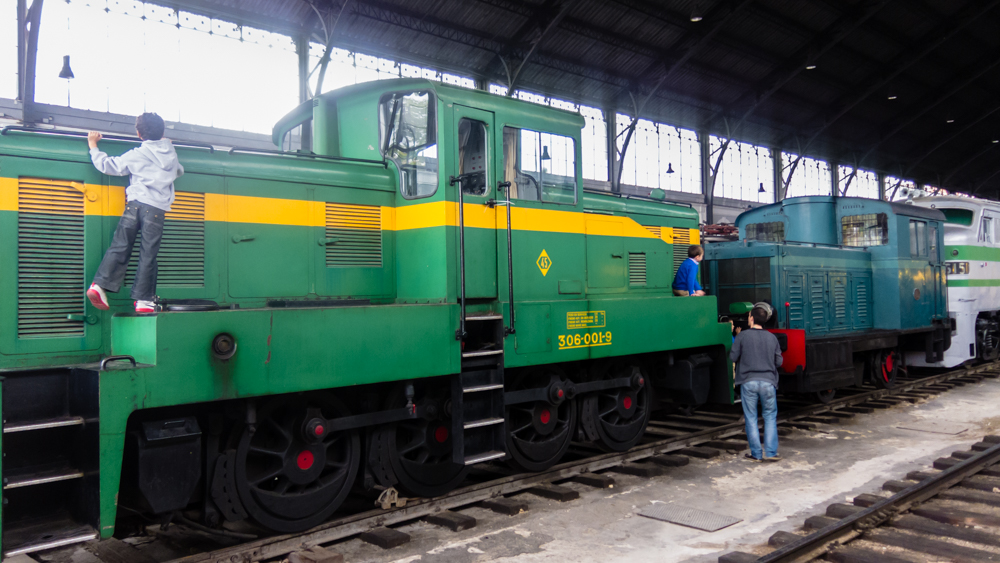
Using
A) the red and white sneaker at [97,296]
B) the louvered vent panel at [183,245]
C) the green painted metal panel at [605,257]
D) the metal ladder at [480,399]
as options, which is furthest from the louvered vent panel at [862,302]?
the red and white sneaker at [97,296]

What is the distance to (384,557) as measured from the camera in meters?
4.05

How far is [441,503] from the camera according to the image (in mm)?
4895

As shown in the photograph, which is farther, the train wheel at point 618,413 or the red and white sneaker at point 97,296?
the train wheel at point 618,413

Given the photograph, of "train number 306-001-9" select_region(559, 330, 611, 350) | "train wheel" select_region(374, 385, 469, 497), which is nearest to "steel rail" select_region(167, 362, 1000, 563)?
"train wheel" select_region(374, 385, 469, 497)

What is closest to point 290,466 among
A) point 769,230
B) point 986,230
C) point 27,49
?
point 769,230

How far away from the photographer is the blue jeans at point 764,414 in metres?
6.46

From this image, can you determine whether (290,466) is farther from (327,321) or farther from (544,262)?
(544,262)

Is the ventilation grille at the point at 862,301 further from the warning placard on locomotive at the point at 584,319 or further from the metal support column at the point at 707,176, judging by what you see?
the metal support column at the point at 707,176

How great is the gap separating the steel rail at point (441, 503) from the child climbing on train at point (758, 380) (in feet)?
2.26

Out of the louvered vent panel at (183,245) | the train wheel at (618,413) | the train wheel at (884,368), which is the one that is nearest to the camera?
the louvered vent panel at (183,245)

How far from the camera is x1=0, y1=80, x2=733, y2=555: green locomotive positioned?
3.49 meters

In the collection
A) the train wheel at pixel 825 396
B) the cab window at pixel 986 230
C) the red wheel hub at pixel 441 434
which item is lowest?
the train wheel at pixel 825 396

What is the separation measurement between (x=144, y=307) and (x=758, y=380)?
5.35 m

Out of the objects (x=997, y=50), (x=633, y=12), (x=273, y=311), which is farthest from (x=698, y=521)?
(x=997, y=50)
